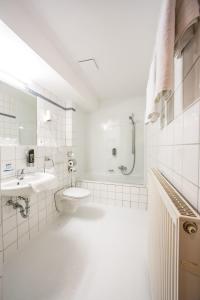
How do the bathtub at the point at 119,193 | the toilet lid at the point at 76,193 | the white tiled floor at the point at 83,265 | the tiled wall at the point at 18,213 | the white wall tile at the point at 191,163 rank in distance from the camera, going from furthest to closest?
the bathtub at the point at 119,193 → the toilet lid at the point at 76,193 → the tiled wall at the point at 18,213 → the white tiled floor at the point at 83,265 → the white wall tile at the point at 191,163

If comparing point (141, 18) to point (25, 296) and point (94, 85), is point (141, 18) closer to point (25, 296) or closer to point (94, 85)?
point (94, 85)

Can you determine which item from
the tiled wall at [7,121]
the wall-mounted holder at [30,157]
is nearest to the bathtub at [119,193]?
the wall-mounted holder at [30,157]

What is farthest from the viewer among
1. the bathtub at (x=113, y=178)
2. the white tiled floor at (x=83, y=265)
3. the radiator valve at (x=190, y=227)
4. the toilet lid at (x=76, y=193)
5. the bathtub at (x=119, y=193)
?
the bathtub at (x=113, y=178)

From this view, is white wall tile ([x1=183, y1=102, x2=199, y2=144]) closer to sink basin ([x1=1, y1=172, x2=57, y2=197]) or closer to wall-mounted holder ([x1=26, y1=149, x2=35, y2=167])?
sink basin ([x1=1, y1=172, x2=57, y2=197])

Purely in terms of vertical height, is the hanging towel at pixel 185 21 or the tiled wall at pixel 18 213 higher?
the hanging towel at pixel 185 21

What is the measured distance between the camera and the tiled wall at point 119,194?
7.66 ft

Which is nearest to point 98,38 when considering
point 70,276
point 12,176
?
point 12,176

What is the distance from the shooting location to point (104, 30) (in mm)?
1286

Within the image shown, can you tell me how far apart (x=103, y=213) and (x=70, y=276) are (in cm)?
109

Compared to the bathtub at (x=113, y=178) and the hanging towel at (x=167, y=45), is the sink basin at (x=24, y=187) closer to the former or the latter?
the hanging towel at (x=167, y=45)

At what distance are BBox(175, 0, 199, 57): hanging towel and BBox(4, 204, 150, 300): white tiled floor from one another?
161 centimetres

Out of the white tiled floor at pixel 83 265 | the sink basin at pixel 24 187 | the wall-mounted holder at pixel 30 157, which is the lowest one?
the white tiled floor at pixel 83 265

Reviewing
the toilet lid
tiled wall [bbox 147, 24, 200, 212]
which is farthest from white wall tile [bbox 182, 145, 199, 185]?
the toilet lid

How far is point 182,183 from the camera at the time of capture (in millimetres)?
682
